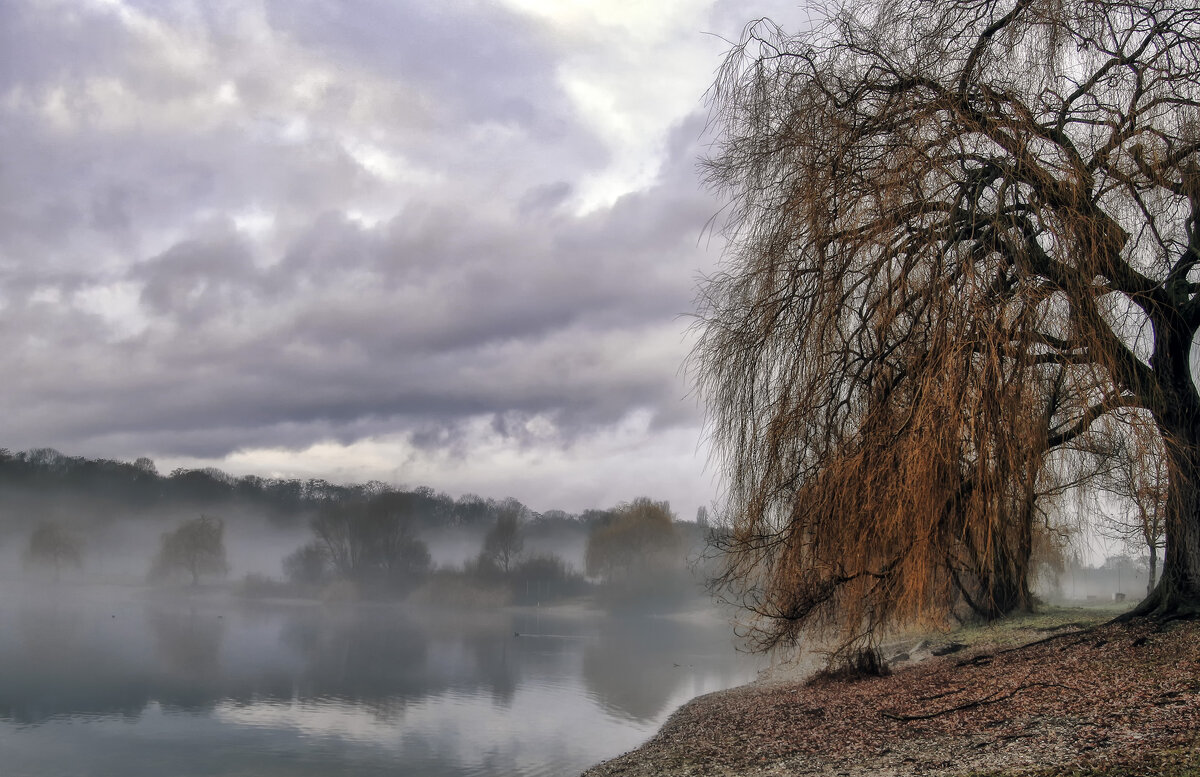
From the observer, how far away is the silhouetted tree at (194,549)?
10688 cm

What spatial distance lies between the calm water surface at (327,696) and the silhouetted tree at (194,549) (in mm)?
39729

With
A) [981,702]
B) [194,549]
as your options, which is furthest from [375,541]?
[981,702]

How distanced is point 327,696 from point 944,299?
29.2 meters

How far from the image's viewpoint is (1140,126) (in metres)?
10.4

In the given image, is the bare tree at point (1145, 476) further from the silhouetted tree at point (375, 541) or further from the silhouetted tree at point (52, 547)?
the silhouetted tree at point (52, 547)

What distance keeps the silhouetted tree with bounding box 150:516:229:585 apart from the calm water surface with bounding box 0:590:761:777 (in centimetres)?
3973

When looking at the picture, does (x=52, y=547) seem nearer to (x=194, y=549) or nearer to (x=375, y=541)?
(x=194, y=549)

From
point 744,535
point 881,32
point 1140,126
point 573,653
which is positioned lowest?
point 573,653

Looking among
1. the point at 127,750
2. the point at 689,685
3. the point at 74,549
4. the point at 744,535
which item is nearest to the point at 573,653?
the point at 689,685

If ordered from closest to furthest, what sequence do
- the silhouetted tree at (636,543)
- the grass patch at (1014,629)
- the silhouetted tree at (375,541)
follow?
the grass patch at (1014,629), the silhouetted tree at (636,543), the silhouetted tree at (375,541)

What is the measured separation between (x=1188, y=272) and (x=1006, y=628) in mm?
11907

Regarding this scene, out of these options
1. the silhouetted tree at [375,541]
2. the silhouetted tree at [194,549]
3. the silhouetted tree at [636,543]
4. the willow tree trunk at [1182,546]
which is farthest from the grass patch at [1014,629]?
the silhouetted tree at [194,549]

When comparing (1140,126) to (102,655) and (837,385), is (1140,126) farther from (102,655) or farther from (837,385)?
(102,655)

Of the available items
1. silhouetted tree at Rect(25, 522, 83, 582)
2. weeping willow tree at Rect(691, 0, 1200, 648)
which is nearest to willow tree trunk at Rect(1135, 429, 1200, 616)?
weeping willow tree at Rect(691, 0, 1200, 648)
